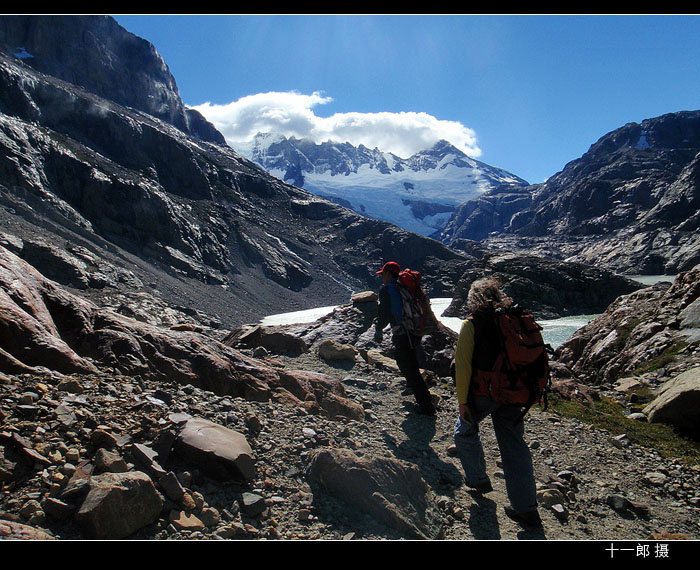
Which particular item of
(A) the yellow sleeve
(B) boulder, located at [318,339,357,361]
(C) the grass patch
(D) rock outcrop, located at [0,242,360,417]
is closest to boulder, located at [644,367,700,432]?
(C) the grass patch

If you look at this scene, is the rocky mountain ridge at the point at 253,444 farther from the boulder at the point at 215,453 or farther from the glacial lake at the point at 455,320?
the glacial lake at the point at 455,320

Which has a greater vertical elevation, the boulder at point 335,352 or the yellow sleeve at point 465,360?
the boulder at point 335,352

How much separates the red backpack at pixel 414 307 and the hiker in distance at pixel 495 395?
301 centimetres

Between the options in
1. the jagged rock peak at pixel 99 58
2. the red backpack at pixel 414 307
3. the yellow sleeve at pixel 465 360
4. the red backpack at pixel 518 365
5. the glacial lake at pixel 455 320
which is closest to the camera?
the red backpack at pixel 518 365

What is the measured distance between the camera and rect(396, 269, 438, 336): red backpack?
27.3 ft

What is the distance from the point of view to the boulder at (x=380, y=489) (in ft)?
14.5

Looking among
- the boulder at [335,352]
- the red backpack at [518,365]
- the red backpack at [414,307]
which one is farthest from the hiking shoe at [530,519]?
the boulder at [335,352]

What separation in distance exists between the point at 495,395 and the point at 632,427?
217 inches

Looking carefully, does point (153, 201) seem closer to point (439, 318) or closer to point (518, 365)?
point (439, 318)

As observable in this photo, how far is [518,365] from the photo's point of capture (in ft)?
16.0

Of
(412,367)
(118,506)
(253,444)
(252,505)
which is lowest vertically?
(118,506)

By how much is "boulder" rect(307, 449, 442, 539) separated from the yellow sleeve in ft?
3.93

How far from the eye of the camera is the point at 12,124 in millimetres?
88938

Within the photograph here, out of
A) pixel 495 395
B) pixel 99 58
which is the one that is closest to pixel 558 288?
pixel 495 395
